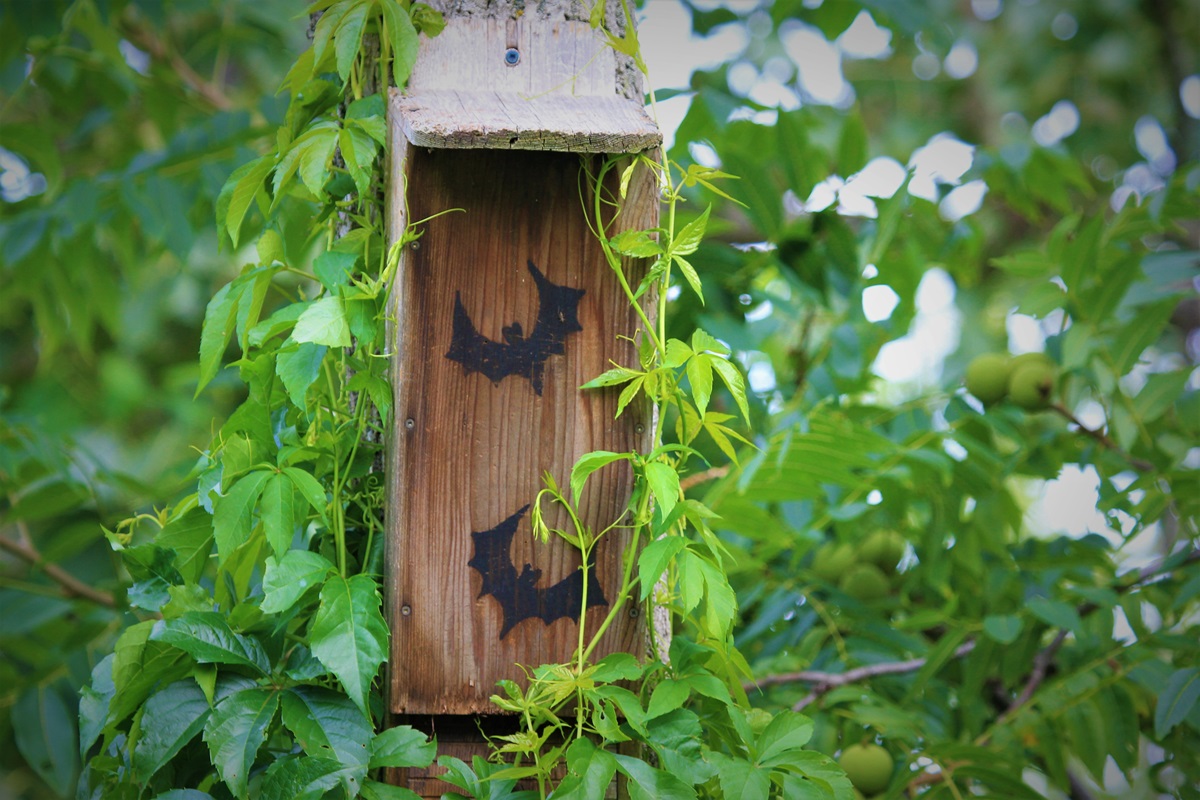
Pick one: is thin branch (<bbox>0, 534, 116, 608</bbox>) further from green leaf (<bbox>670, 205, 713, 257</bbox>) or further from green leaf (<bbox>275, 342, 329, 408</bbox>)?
green leaf (<bbox>670, 205, 713, 257</bbox>)

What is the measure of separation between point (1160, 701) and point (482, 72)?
48.0 inches

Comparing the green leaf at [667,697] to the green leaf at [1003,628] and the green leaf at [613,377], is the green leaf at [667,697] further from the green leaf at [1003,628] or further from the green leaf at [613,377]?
the green leaf at [1003,628]

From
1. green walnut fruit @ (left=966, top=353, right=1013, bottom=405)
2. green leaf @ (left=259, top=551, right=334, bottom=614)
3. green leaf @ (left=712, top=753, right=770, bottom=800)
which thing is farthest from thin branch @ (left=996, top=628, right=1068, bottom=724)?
green leaf @ (left=259, top=551, right=334, bottom=614)

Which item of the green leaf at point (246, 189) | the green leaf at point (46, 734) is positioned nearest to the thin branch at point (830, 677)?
the green leaf at point (246, 189)

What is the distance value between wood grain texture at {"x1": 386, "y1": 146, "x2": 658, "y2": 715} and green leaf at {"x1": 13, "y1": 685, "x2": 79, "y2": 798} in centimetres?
116

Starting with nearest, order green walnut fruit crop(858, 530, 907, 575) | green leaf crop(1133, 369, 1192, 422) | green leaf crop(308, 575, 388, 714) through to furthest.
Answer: green leaf crop(308, 575, 388, 714) < green leaf crop(1133, 369, 1192, 422) < green walnut fruit crop(858, 530, 907, 575)

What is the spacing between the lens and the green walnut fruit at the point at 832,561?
220 centimetres

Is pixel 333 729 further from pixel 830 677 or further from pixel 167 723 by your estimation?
pixel 830 677

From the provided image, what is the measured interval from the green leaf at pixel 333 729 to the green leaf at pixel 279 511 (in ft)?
0.50

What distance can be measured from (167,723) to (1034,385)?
62.1 inches

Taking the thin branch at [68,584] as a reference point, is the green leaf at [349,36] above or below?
above

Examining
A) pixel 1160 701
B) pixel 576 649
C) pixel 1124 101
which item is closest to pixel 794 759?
pixel 576 649

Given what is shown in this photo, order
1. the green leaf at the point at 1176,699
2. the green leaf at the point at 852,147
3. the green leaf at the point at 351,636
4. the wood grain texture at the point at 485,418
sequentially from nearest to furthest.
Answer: the green leaf at the point at 351,636 < the wood grain texture at the point at 485,418 < the green leaf at the point at 1176,699 < the green leaf at the point at 852,147

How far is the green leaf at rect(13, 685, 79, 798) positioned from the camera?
5.99ft
